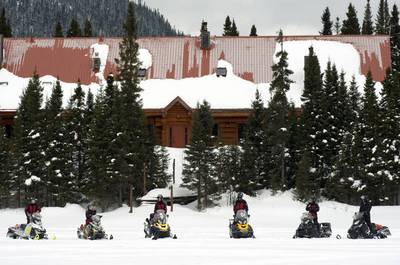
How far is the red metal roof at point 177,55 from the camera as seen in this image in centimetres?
5125

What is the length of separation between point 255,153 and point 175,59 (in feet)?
61.2

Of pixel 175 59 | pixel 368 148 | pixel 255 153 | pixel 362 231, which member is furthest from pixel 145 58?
pixel 362 231

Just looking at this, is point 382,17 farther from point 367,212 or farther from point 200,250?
point 200,250

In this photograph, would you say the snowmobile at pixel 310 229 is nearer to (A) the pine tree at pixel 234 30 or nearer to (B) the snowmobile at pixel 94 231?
(B) the snowmobile at pixel 94 231

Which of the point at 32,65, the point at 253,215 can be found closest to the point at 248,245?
the point at 253,215

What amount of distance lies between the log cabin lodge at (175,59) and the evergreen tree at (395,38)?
1332cm

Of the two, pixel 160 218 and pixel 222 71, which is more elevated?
pixel 222 71

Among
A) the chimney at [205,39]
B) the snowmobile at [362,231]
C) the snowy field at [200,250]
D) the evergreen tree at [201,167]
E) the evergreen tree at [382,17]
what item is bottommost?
the snowy field at [200,250]

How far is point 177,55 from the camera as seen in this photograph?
5312 centimetres

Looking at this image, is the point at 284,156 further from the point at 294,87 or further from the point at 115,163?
the point at 294,87

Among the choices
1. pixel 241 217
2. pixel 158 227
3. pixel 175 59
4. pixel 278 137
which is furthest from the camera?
pixel 175 59

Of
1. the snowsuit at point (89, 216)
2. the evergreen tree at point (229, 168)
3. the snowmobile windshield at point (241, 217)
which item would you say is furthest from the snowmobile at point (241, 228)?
the evergreen tree at point (229, 168)

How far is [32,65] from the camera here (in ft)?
173

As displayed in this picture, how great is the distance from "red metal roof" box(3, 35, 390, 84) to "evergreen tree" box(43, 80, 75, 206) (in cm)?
1514
